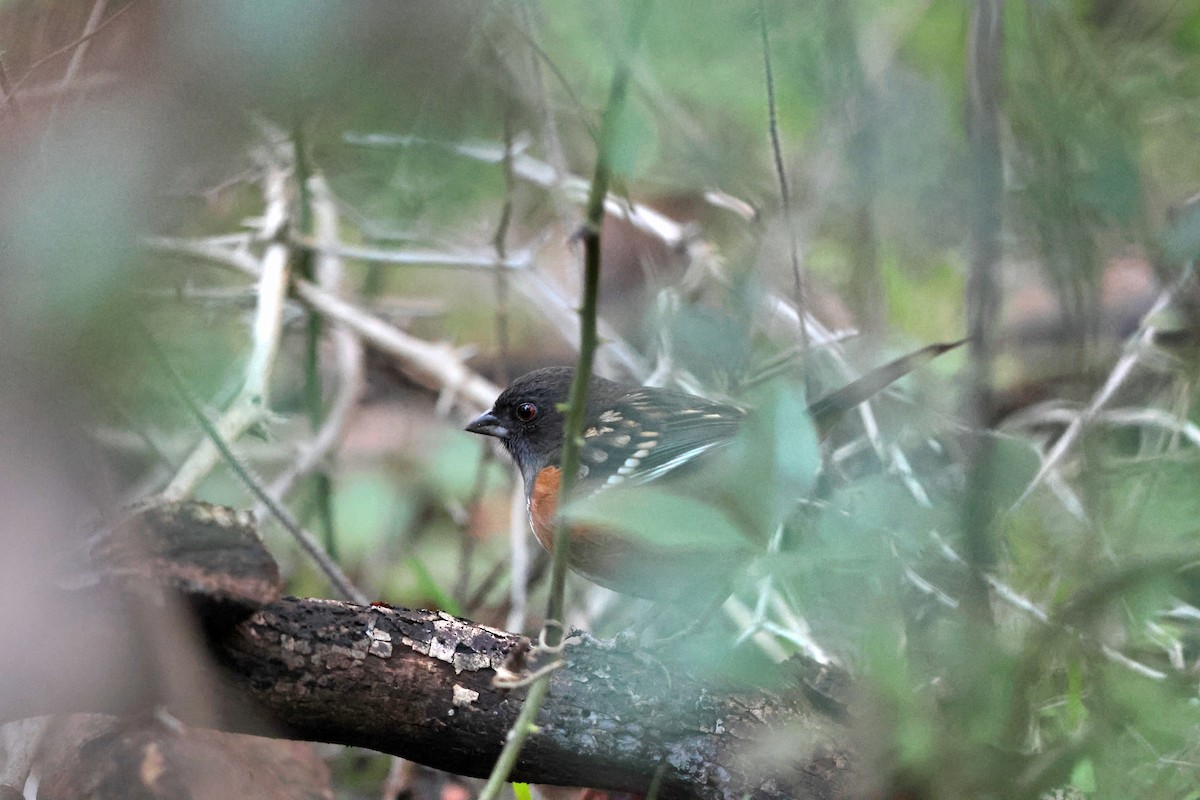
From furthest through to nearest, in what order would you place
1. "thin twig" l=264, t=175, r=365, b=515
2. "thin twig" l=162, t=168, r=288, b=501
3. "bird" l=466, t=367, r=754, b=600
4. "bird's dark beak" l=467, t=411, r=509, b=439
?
"thin twig" l=264, t=175, r=365, b=515 < "bird's dark beak" l=467, t=411, r=509, b=439 < "thin twig" l=162, t=168, r=288, b=501 < "bird" l=466, t=367, r=754, b=600

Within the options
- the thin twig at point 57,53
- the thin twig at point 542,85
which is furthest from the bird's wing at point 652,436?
the thin twig at point 57,53

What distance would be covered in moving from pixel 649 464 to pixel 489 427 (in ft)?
2.71

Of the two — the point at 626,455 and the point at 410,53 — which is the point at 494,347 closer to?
the point at 626,455

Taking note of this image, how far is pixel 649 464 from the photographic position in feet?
9.66

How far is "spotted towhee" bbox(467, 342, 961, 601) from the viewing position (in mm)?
1141

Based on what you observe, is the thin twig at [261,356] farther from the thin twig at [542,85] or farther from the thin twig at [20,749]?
the thin twig at [542,85]

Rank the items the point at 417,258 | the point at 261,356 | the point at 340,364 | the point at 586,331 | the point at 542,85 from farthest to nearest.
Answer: the point at 340,364 → the point at 417,258 → the point at 261,356 → the point at 542,85 → the point at 586,331

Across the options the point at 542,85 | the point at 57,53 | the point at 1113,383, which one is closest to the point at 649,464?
the point at 542,85

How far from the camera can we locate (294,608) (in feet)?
6.25

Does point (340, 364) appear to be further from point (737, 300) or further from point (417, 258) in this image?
point (737, 300)

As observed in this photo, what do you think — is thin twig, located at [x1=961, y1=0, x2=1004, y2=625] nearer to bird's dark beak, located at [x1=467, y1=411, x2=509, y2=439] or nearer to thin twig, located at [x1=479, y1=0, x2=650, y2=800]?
thin twig, located at [x1=479, y1=0, x2=650, y2=800]

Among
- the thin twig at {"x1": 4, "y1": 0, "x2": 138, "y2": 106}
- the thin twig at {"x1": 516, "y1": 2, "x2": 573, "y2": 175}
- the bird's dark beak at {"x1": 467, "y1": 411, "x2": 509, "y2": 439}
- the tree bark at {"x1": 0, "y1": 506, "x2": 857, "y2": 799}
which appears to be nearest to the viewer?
the thin twig at {"x1": 4, "y1": 0, "x2": 138, "y2": 106}

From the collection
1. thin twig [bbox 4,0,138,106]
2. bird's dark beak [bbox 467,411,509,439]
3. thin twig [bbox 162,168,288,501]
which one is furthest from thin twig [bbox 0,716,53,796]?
bird's dark beak [bbox 467,411,509,439]

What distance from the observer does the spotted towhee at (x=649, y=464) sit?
114 cm
